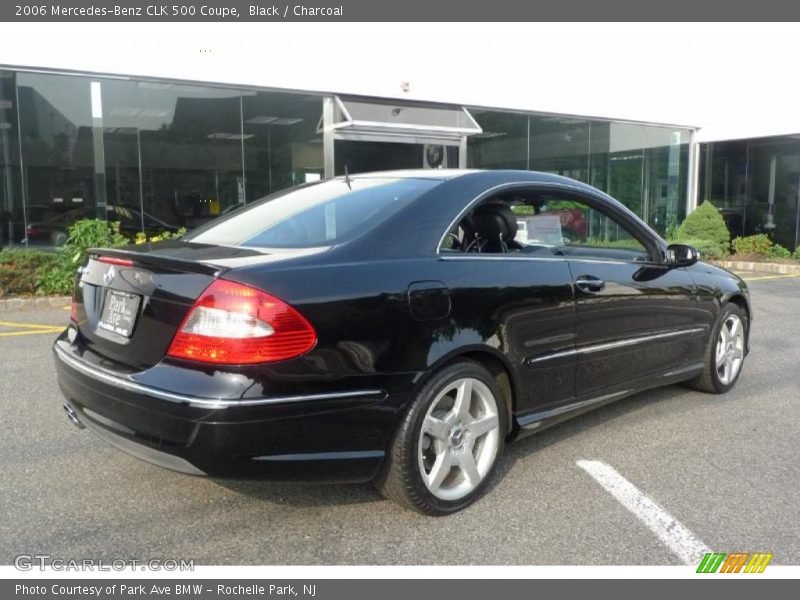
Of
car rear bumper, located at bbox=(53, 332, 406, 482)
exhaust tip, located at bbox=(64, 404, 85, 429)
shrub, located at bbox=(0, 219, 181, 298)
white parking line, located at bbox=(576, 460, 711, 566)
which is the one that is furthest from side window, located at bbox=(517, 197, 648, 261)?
shrub, located at bbox=(0, 219, 181, 298)

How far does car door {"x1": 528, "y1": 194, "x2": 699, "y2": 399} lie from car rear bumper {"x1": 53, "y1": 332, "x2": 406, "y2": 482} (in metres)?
1.43

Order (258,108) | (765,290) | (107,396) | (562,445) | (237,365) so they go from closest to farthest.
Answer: (237,365)
(107,396)
(562,445)
(765,290)
(258,108)

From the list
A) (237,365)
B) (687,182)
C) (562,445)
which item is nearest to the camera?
(237,365)

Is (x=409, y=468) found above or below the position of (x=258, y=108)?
below

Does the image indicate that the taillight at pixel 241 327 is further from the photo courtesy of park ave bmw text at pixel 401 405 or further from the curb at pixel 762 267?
the curb at pixel 762 267

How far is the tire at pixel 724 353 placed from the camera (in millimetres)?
4977

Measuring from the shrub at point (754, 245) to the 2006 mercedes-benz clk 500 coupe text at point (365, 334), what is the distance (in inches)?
560

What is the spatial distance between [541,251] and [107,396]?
2.25m

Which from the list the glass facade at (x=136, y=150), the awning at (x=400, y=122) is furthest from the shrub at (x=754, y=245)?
the glass facade at (x=136, y=150)

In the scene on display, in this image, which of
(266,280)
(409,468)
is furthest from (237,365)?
(409,468)

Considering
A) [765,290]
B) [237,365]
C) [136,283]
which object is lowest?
[765,290]

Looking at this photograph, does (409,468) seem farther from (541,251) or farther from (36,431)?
(36,431)

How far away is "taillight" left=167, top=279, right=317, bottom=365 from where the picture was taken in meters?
2.60

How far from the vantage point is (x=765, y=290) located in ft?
37.8
